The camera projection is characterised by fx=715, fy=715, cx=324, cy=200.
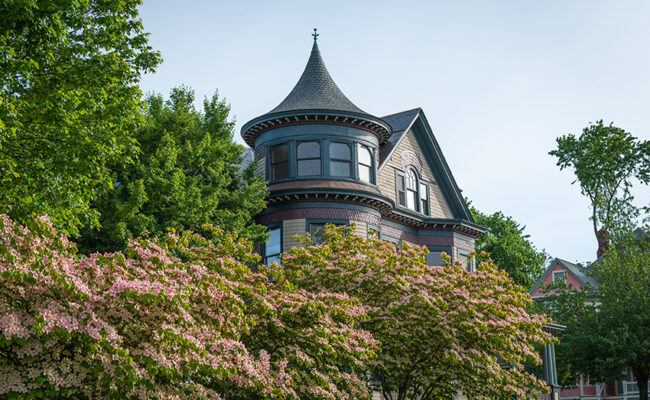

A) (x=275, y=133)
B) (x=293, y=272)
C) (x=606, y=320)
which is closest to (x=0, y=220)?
→ (x=293, y=272)

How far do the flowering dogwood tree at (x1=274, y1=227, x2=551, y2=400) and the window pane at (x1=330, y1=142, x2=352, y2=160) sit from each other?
8398mm

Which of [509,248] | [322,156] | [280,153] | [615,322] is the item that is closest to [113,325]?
[322,156]

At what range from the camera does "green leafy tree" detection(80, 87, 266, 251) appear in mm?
22891

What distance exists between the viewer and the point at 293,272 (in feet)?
65.3

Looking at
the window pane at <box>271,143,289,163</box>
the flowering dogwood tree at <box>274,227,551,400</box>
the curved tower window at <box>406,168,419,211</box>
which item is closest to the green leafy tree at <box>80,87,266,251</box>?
the window pane at <box>271,143,289,163</box>

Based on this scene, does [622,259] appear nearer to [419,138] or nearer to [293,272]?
[419,138]

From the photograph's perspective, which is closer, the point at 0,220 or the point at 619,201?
the point at 0,220

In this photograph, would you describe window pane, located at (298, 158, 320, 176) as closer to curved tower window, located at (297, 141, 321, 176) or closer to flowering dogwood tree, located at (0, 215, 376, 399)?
curved tower window, located at (297, 141, 321, 176)

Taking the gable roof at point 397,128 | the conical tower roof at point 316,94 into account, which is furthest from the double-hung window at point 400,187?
the conical tower roof at point 316,94

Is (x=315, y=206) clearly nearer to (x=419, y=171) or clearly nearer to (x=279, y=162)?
(x=279, y=162)

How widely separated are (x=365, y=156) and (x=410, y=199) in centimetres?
446

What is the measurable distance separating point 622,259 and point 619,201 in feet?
16.6

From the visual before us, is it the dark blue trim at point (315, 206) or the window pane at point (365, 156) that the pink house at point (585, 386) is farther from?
the dark blue trim at point (315, 206)

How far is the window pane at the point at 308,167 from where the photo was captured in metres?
29.0
